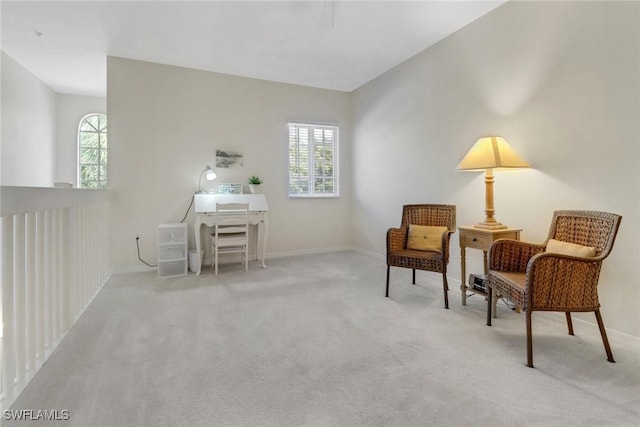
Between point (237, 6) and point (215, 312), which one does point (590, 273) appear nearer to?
point (215, 312)

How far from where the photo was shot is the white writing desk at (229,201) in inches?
148

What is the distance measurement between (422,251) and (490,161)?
3.32 feet

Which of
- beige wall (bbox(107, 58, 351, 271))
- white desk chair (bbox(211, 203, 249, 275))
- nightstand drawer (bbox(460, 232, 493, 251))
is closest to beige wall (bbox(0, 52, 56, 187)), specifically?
beige wall (bbox(107, 58, 351, 271))

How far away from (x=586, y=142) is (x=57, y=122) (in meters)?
7.20

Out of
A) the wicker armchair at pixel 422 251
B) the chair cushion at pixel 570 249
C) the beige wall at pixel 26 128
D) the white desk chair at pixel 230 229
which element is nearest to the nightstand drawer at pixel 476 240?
the wicker armchair at pixel 422 251

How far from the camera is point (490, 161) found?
7.89 ft

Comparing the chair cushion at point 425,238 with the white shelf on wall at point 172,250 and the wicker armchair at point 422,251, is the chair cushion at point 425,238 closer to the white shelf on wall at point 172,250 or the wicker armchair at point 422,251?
the wicker armchair at point 422,251

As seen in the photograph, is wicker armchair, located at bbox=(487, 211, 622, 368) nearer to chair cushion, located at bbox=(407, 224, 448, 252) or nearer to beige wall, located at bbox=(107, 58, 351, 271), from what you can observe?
chair cushion, located at bbox=(407, 224, 448, 252)

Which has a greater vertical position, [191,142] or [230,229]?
[191,142]

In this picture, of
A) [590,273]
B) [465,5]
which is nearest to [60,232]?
[590,273]

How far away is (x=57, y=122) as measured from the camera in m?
5.22

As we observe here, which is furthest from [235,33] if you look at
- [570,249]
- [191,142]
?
[570,249]

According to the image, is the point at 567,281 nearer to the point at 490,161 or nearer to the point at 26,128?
the point at 490,161

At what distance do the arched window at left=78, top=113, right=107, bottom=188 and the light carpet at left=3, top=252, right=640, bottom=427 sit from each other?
390 centimetres
